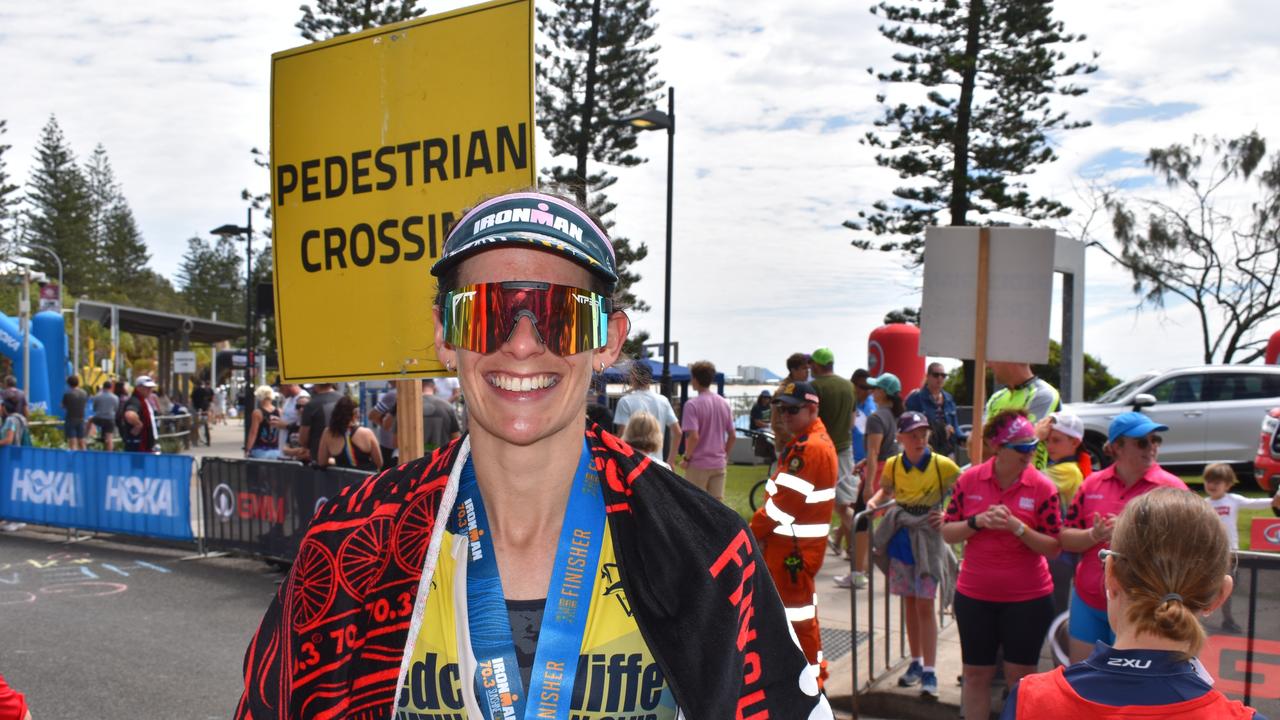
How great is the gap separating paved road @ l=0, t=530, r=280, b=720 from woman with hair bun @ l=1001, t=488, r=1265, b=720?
16.3ft

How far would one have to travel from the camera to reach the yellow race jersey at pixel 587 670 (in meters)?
1.61

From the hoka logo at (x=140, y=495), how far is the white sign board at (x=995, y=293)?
30.0ft

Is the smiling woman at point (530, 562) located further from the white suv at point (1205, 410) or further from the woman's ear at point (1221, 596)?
the white suv at point (1205, 410)

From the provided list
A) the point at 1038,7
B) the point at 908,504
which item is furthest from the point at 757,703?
the point at 1038,7

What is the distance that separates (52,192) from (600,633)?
81134 mm

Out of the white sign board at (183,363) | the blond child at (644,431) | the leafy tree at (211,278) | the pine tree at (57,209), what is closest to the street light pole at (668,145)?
the blond child at (644,431)

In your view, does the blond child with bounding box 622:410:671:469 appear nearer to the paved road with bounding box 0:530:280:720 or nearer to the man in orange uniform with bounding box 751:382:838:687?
the man in orange uniform with bounding box 751:382:838:687

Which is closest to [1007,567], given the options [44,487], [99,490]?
[99,490]

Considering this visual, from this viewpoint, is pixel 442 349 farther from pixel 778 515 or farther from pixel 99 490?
pixel 99 490

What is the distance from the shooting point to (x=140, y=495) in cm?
1184

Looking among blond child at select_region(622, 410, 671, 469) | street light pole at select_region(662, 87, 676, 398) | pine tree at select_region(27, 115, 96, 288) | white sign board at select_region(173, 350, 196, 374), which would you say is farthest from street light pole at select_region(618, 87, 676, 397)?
pine tree at select_region(27, 115, 96, 288)

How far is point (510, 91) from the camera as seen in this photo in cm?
298

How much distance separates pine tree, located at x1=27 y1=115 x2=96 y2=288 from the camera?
2788 inches

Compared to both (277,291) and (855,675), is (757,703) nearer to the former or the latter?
(277,291)
